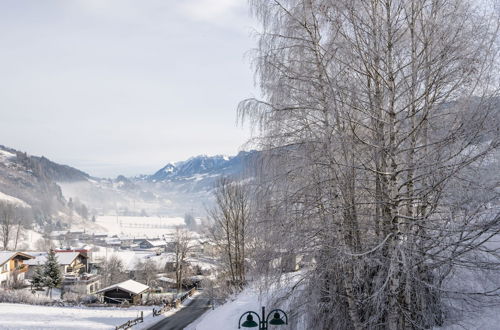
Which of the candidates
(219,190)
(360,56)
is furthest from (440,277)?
(219,190)

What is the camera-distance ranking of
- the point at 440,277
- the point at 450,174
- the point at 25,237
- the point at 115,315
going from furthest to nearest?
the point at 25,237 → the point at 115,315 → the point at 440,277 → the point at 450,174

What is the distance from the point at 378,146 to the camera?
704 cm

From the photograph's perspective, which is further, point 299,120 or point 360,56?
point 299,120

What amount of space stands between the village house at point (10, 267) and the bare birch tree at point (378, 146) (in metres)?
51.8

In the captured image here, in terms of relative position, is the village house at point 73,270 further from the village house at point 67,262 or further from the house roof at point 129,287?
the house roof at point 129,287

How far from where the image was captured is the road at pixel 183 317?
1168 inches

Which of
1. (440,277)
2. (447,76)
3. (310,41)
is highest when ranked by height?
(310,41)

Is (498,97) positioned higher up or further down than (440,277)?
higher up

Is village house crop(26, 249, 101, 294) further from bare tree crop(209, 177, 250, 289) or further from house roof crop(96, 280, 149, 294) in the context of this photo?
bare tree crop(209, 177, 250, 289)

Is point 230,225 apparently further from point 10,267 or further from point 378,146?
point 10,267

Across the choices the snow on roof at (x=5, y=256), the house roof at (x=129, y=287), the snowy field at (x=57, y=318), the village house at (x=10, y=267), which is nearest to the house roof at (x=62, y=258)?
the village house at (x=10, y=267)

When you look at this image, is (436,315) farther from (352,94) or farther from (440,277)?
(352,94)

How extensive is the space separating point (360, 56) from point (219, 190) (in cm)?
2155

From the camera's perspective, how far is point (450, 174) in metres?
6.46
